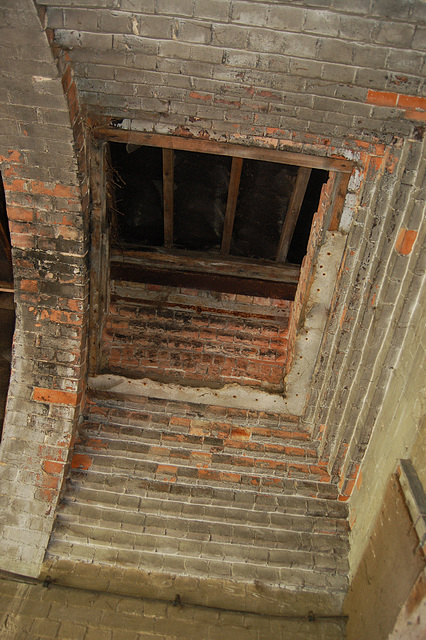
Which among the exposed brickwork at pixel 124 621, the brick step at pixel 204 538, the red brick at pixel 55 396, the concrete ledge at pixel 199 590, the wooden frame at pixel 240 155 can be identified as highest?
the wooden frame at pixel 240 155

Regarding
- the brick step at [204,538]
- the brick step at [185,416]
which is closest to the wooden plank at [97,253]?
the brick step at [185,416]

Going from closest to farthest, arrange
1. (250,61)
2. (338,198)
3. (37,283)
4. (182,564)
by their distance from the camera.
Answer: (250,61) → (338,198) → (37,283) → (182,564)

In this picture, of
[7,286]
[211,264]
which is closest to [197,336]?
[211,264]

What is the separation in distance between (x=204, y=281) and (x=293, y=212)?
949 mm

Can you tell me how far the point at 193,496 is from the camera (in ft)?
12.0

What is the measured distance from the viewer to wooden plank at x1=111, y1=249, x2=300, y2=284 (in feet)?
13.3

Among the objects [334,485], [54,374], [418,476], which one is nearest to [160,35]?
[54,374]

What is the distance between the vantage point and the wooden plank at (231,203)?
11.2 ft

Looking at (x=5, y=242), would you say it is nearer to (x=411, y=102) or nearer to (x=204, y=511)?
(x=204, y=511)

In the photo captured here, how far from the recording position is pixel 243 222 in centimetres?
391

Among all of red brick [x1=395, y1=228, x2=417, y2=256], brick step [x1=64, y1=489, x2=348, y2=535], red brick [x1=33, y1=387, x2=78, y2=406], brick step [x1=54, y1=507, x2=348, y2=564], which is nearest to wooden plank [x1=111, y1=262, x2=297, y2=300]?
red brick [x1=33, y1=387, x2=78, y2=406]

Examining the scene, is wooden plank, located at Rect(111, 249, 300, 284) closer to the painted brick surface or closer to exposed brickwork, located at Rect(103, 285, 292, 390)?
exposed brickwork, located at Rect(103, 285, 292, 390)

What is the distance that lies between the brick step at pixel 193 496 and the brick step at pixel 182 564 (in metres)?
0.28

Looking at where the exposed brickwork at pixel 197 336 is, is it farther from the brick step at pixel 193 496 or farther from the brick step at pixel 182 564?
the brick step at pixel 182 564
